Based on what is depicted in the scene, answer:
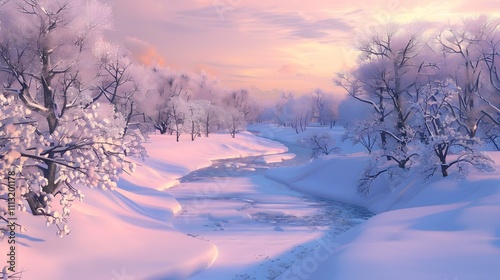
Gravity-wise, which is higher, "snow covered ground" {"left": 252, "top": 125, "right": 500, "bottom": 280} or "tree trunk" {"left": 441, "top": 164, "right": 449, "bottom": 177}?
"tree trunk" {"left": 441, "top": 164, "right": 449, "bottom": 177}

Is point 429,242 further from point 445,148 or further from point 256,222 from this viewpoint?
point 445,148

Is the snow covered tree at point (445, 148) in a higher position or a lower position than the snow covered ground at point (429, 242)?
higher

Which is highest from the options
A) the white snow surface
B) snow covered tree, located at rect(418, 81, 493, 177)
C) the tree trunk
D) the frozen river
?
snow covered tree, located at rect(418, 81, 493, 177)

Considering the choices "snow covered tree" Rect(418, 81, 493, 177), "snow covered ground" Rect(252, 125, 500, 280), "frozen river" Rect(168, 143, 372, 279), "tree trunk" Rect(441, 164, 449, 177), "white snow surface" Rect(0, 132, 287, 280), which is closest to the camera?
"snow covered ground" Rect(252, 125, 500, 280)

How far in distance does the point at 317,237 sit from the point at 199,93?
8875 cm

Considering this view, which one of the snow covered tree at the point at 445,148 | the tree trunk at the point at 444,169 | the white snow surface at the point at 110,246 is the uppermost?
the snow covered tree at the point at 445,148

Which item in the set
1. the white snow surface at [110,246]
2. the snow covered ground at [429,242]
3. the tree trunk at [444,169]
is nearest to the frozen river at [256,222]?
the white snow surface at [110,246]

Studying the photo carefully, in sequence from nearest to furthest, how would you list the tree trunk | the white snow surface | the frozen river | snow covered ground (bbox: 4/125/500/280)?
snow covered ground (bbox: 4/125/500/280)
the white snow surface
the frozen river
the tree trunk

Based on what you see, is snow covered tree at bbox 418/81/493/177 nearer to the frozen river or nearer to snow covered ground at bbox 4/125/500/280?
snow covered ground at bbox 4/125/500/280

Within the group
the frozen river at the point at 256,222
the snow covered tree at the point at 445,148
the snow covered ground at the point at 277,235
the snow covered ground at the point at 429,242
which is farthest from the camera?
the snow covered tree at the point at 445,148

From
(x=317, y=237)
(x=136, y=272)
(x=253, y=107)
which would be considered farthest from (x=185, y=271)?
(x=253, y=107)

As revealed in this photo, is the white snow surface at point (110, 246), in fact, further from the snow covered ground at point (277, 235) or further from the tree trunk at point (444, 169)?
the tree trunk at point (444, 169)

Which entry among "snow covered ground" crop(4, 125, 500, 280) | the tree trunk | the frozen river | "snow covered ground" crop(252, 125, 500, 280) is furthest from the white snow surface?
the tree trunk

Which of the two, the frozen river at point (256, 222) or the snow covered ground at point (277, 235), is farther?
the frozen river at point (256, 222)
